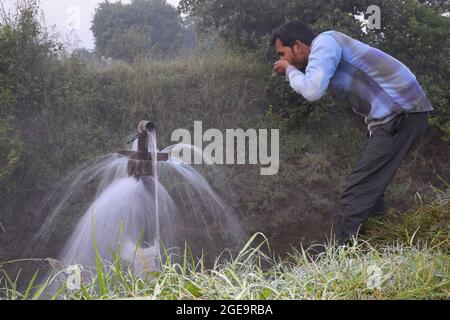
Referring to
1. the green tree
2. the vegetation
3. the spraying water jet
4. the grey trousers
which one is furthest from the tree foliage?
the green tree

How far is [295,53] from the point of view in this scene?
3434mm

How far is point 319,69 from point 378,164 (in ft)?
2.30

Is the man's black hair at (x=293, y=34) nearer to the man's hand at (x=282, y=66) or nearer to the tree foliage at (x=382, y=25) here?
the man's hand at (x=282, y=66)

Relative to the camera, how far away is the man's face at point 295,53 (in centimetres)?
340

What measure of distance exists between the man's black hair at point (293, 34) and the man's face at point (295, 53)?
0.08 feet

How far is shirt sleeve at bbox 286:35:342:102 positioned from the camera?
10.1 feet

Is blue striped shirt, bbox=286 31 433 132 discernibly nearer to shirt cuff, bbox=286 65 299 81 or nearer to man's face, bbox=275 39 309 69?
shirt cuff, bbox=286 65 299 81

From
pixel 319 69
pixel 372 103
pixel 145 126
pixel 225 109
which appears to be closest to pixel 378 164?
pixel 372 103

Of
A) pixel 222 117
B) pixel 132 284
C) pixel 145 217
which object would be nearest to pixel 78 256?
pixel 145 217

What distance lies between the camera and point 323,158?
7.18m

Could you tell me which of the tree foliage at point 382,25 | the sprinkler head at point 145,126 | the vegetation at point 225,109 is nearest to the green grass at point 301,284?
the sprinkler head at point 145,126

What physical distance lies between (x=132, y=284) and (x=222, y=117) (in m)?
5.34

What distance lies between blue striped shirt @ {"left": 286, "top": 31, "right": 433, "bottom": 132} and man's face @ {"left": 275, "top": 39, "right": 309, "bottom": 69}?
0.17m

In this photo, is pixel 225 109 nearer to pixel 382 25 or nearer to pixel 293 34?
pixel 382 25
